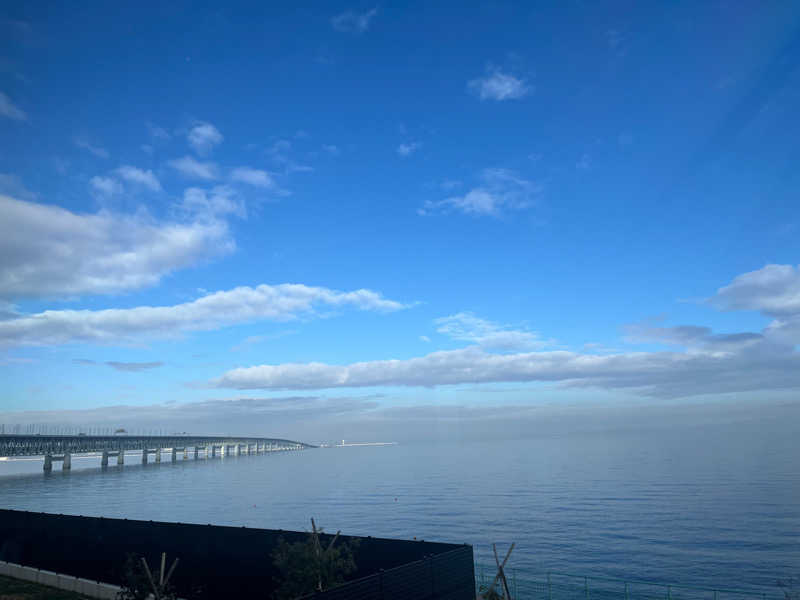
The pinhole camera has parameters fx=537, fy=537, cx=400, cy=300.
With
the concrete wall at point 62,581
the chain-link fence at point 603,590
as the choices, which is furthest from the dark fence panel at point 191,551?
the chain-link fence at point 603,590

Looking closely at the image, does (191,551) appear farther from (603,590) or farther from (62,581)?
(603,590)

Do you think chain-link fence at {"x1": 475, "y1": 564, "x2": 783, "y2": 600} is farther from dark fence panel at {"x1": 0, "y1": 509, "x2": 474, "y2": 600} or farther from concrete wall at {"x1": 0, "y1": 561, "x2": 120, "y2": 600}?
concrete wall at {"x1": 0, "y1": 561, "x2": 120, "y2": 600}

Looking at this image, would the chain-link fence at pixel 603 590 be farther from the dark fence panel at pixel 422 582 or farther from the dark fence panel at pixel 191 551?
the dark fence panel at pixel 191 551

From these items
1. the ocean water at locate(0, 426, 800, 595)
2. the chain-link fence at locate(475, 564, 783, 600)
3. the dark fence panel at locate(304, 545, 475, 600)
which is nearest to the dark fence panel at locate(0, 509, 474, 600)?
the dark fence panel at locate(304, 545, 475, 600)

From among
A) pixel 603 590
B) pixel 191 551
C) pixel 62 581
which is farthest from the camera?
pixel 603 590

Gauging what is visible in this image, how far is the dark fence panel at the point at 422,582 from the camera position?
73.7 feet

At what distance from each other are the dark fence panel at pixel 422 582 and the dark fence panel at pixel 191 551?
0.28 feet

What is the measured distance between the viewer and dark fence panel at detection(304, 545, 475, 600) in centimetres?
2247

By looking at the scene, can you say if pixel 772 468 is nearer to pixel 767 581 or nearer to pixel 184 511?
pixel 767 581

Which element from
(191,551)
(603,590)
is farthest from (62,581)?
(603,590)

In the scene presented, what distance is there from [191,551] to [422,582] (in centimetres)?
1699

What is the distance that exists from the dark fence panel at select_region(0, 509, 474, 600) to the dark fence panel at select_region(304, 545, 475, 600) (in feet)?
0.28

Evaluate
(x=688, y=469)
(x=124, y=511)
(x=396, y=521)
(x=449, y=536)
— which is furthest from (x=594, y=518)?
(x=688, y=469)

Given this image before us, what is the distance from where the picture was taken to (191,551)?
34469 millimetres
